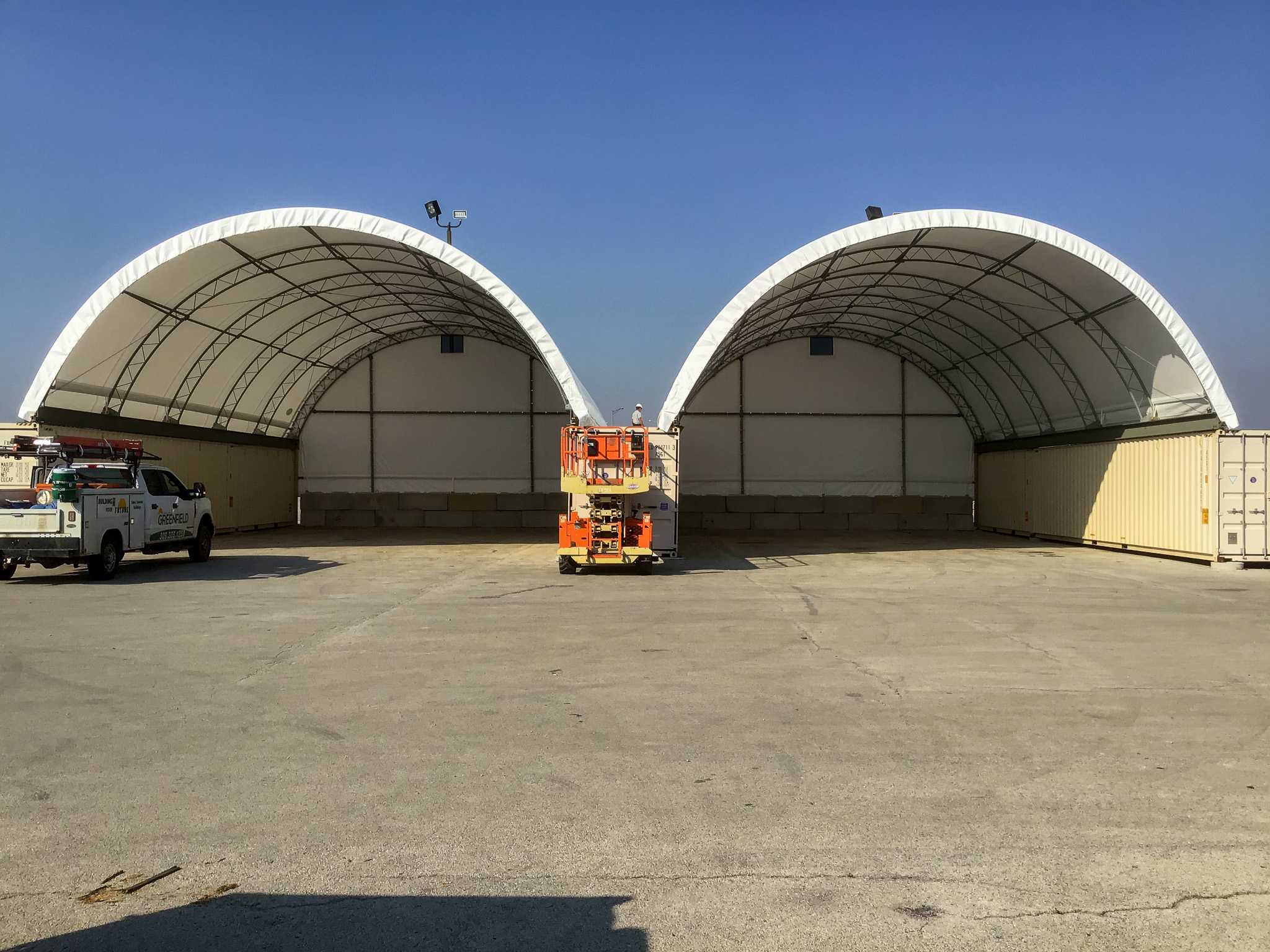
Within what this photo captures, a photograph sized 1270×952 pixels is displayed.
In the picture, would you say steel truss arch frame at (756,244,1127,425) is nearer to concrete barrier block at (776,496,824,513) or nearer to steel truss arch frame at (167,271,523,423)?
concrete barrier block at (776,496,824,513)

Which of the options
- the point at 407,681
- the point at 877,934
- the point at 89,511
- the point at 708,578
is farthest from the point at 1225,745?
the point at 89,511

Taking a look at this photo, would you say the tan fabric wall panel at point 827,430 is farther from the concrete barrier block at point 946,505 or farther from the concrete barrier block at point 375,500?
the concrete barrier block at point 375,500

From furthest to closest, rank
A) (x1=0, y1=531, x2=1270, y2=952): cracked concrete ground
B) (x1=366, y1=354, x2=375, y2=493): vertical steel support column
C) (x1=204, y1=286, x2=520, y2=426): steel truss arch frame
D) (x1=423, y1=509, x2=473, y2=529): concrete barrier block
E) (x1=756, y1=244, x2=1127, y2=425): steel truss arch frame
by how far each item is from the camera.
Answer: (x1=366, y1=354, x2=375, y2=493): vertical steel support column, (x1=423, y1=509, x2=473, y2=529): concrete barrier block, (x1=204, y1=286, x2=520, y2=426): steel truss arch frame, (x1=756, y1=244, x2=1127, y2=425): steel truss arch frame, (x1=0, y1=531, x2=1270, y2=952): cracked concrete ground

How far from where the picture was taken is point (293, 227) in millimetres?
18375

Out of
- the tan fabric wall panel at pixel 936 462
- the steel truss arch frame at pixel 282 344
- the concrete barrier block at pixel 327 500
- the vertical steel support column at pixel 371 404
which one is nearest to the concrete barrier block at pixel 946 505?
the tan fabric wall panel at pixel 936 462

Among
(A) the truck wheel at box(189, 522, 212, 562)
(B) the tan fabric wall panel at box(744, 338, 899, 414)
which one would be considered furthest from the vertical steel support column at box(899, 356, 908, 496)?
(A) the truck wheel at box(189, 522, 212, 562)

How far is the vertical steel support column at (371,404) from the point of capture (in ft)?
107

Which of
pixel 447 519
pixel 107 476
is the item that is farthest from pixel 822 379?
pixel 107 476

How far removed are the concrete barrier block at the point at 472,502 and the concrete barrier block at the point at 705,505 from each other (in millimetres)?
6739

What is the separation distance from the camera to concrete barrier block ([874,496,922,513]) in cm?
3142

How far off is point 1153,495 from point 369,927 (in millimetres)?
21146

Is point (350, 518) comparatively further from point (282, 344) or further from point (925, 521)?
point (925, 521)

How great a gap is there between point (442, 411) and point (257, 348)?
22.3 ft

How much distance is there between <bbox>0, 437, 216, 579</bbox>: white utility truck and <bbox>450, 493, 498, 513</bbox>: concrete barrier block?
1314cm
